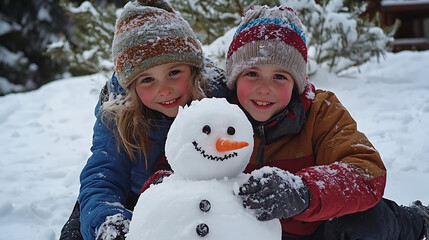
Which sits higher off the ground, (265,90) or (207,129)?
(207,129)

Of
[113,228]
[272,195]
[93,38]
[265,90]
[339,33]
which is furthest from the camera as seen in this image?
[93,38]

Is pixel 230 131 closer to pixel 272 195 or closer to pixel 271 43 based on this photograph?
pixel 272 195

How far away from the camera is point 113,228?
1314 millimetres

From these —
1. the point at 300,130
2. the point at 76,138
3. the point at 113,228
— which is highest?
the point at 300,130

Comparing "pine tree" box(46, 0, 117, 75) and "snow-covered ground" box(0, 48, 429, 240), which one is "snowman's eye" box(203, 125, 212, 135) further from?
"pine tree" box(46, 0, 117, 75)

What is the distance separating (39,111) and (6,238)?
11.9 ft

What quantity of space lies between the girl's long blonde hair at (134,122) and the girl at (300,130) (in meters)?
0.17

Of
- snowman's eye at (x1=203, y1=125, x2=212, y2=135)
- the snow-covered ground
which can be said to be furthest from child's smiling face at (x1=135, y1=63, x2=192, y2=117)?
the snow-covered ground

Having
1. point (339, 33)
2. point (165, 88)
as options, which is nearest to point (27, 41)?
point (339, 33)

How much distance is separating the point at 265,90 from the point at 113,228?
0.75 meters

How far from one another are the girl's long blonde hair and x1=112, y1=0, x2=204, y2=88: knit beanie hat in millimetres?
82

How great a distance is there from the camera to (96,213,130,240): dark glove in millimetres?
1293

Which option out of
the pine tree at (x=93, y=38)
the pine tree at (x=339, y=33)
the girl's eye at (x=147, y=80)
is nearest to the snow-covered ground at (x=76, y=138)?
the pine tree at (x=339, y=33)

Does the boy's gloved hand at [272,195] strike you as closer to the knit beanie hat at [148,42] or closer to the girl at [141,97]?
the girl at [141,97]
